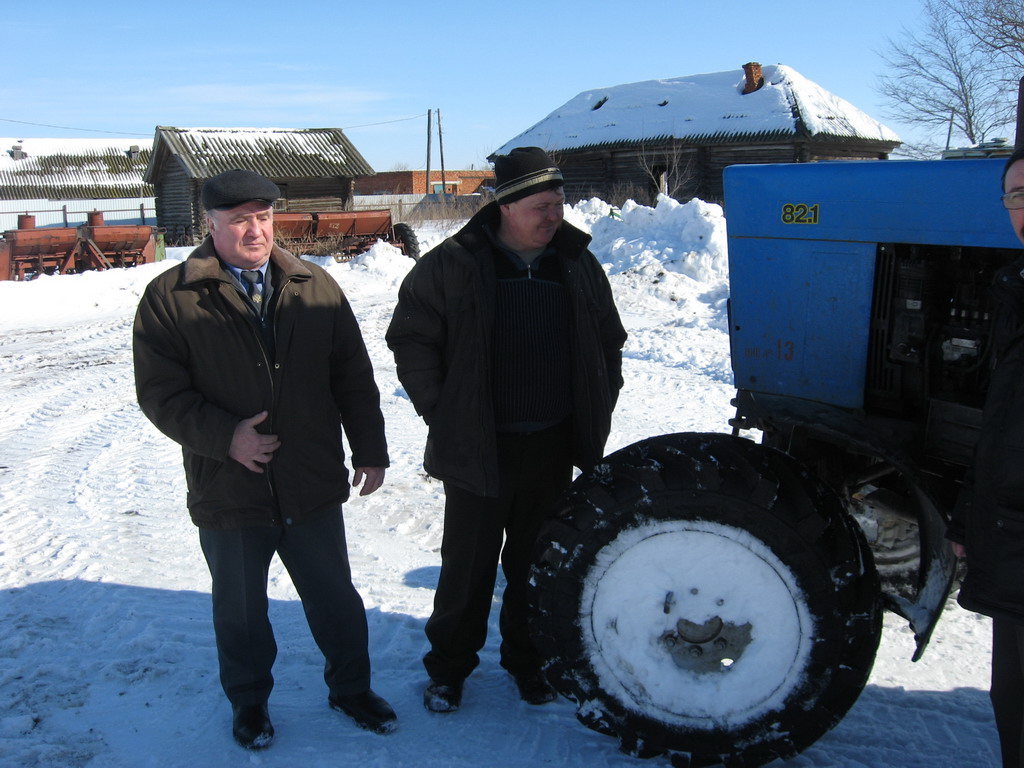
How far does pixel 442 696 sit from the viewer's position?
2.83 metres

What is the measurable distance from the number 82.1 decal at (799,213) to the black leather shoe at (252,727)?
7.42ft

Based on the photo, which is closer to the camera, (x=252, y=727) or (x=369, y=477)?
(x=252, y=727)

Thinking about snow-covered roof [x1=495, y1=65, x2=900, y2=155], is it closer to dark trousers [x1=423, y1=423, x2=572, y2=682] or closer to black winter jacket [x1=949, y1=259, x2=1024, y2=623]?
dark trousers [x1=423, y1=423, x2=572, y2=682]

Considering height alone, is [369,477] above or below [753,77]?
below

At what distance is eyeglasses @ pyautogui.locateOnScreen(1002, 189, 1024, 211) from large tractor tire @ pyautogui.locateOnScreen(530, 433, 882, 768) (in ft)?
2.81

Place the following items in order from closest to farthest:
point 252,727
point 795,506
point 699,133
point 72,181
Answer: point 795,506 < point 252,727 < point 699,133 < point 72,181

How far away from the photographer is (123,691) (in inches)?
114

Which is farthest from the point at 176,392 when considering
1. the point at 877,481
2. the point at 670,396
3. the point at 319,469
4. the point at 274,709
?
the point at 670,396

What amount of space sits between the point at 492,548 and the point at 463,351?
2.30ft

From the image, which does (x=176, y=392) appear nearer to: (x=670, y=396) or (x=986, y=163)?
(x=986, y=163)

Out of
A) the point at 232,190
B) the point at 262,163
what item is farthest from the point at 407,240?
the point at 232,190

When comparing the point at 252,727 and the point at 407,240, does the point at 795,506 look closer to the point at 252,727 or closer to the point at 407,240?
the point at 252,727

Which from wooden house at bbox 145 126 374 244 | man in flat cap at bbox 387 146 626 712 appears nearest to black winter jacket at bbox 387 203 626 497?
man in flat cap at bbox 387 146 626 712

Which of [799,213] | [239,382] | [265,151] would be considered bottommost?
[239,382]
